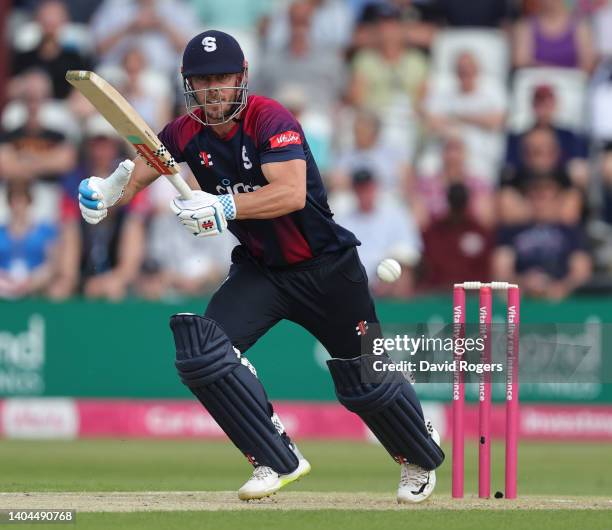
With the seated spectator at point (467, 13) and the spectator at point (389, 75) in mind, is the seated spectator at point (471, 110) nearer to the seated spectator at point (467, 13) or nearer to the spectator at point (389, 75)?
the spectator at point (389, 75)

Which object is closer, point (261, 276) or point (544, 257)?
point (261, 276)

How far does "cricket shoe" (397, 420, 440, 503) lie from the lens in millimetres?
5395

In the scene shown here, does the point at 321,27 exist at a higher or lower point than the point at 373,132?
higher

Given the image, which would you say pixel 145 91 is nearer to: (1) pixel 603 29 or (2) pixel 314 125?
(2) pixel 314 125

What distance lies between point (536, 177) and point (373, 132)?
4.39 feet

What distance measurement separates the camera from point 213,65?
16.4ft

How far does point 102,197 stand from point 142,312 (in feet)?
16.1

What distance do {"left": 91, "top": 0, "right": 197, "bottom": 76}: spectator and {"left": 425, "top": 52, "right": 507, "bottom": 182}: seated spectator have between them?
214 cm

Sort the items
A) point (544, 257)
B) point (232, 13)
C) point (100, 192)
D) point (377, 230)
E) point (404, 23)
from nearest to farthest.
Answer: point (100, 192), point (544, 257), point (377, 230), point (404, 23), point (232, 13)

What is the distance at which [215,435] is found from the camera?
33.0ft

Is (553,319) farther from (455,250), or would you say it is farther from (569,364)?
(569,364)

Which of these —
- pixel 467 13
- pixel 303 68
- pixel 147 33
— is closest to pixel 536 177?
pixel 467 13

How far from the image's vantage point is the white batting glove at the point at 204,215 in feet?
15.7

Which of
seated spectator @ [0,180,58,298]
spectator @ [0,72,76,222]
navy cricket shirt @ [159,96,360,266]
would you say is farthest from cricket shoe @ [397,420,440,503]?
spectator @ [0,72,76,222]
